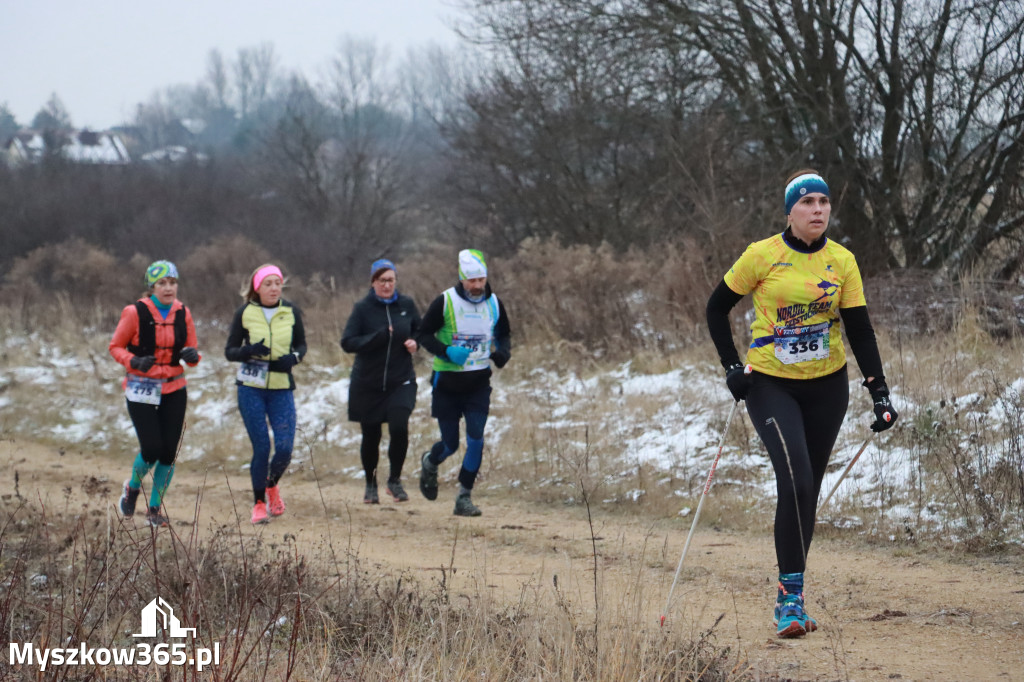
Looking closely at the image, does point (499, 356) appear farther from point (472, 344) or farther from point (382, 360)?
point (382, 360)

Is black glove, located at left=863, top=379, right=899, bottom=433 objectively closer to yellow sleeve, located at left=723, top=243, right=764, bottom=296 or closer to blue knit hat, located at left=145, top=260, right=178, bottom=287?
yellow sleeve, located at left=723, top=243, right=764, bottom=296

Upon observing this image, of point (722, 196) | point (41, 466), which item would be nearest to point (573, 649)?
point (41, 466)

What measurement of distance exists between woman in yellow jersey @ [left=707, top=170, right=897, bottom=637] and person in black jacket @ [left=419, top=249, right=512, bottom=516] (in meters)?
3.32

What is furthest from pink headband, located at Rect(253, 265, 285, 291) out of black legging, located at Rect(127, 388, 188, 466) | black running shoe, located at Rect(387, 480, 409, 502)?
black running shoe, located at Rect(387, 480, 409, 502)

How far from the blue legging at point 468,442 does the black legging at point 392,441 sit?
1.69ft

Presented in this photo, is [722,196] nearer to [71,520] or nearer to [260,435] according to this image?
[260,435]

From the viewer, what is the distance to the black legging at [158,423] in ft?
25.5

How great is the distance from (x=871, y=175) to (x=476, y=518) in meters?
9.42

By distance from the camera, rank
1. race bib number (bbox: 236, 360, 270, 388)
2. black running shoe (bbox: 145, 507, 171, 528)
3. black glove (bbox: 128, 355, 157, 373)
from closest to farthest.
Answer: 1. black running shoe (bbox: 145, 507, 171, 528)
2. black glove (bbox: 128, 355, 157, 373)
3. race bib number (bbox: 236, 360, 270, 388)

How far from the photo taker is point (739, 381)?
4.81 meters

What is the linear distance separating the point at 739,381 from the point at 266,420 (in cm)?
478

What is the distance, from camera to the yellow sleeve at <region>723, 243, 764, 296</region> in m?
4.83

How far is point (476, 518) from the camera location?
8.48 m

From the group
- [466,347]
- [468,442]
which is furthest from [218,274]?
[466,347]
